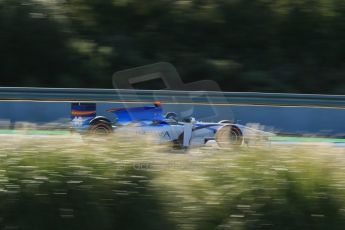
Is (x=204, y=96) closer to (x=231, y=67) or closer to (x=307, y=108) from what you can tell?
(x=307, y=108)

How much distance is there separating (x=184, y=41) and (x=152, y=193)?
60.1ft

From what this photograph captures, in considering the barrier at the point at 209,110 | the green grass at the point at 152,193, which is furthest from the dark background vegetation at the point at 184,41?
the green grass at the point at 152,193

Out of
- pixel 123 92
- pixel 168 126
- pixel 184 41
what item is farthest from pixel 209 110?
pixel 184 41

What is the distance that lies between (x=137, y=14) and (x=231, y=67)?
4385 millimetres

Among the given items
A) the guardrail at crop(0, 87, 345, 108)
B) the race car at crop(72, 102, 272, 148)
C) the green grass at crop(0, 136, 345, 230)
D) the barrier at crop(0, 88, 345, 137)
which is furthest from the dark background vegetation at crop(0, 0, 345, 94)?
the green grass at crop(0, 136, 345, 230)

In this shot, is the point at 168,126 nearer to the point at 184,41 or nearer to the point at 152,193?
the point at 152,193

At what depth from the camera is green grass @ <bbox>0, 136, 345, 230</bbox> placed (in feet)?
15.7

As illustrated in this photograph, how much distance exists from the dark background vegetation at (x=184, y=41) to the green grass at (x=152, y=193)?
15843mm

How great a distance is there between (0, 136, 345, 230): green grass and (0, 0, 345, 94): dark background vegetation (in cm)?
1584

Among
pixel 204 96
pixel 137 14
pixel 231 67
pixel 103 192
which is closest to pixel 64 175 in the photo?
pixel 103 192

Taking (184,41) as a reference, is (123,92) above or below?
below

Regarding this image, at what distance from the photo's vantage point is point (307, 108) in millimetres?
14438

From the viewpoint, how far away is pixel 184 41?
22.8 m

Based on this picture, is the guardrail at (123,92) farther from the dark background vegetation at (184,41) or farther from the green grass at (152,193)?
the green grass at (152,193)
